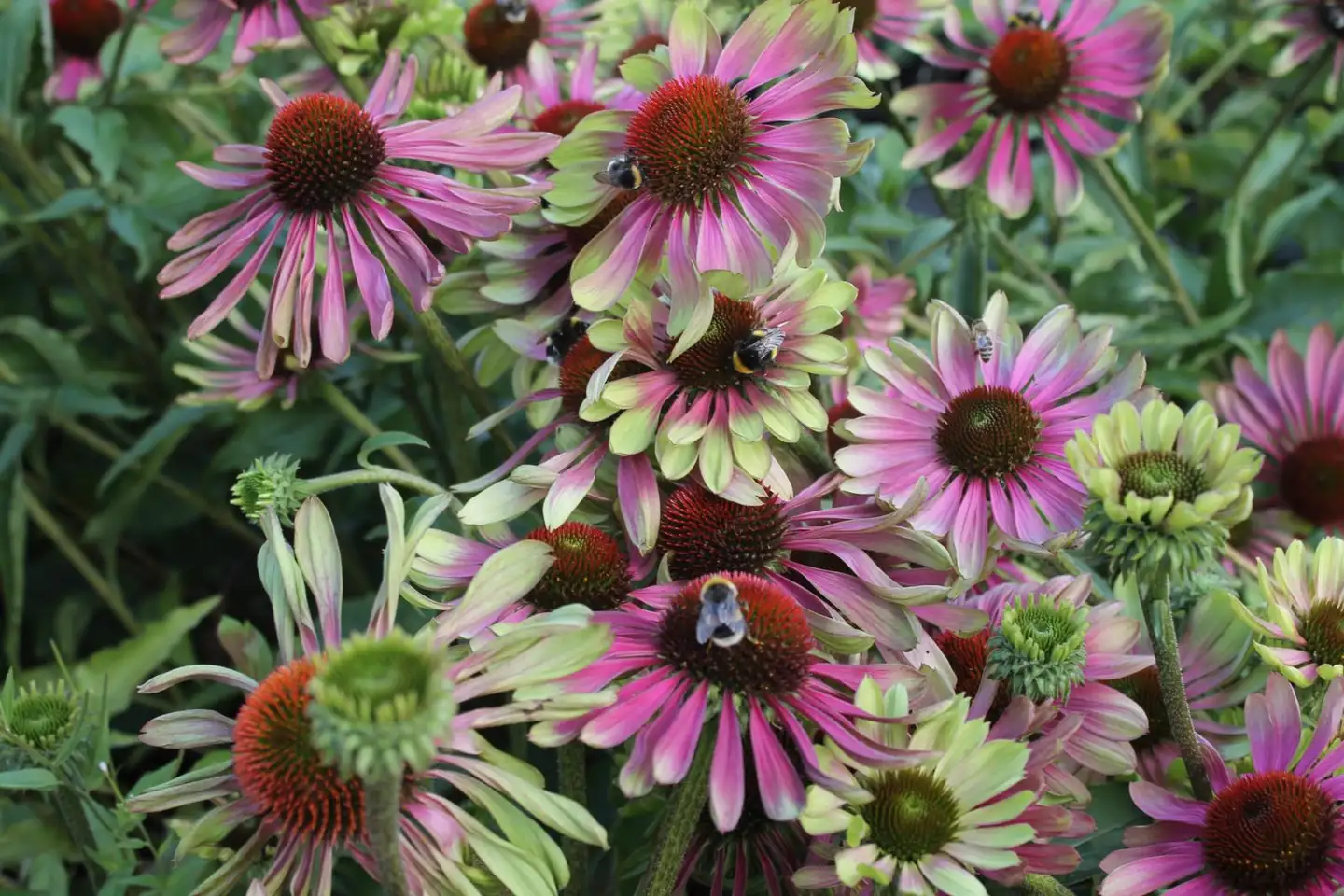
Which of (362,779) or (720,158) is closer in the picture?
(362,779)

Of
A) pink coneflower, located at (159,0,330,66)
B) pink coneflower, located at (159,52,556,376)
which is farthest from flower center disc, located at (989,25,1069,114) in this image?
pink coneflower, located at (159,0,330,66)

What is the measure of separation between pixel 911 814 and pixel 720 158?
45 centimetres

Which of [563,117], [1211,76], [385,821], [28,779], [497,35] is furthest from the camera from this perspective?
[1211,76]

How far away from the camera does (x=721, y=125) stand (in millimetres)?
831

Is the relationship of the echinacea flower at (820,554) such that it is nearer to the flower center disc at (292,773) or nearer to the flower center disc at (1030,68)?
the flower center disc at (292,773)

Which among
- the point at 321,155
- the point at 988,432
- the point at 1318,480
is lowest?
the point at 1318,480

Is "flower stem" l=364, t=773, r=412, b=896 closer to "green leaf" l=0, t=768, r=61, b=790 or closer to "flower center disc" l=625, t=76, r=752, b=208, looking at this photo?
"green leaf" l=0, t=768, r=61, b=790

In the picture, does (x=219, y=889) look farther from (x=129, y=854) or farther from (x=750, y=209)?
(x=750, y=209)

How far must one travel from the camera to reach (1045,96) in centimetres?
125

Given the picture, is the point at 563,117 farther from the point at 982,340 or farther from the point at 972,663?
the point at 972,663

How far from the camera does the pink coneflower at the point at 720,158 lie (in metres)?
0.79

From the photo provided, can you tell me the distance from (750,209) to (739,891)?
44 cm

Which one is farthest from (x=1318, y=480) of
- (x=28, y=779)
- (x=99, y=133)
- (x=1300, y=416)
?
(x=99, y=133)

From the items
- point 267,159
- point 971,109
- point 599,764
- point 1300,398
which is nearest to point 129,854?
point 599,764
